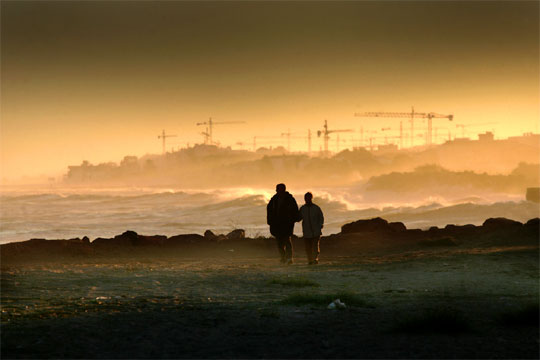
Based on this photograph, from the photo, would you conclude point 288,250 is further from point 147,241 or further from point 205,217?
point 205,217

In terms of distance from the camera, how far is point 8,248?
1784 centimetres

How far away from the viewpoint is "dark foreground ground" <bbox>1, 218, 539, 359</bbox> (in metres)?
6.35

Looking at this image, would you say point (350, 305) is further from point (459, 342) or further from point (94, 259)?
point (94, 259)

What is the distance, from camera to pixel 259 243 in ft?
68.6

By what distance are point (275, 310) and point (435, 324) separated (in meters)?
1.99

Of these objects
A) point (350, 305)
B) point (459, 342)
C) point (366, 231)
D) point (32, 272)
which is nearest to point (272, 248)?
point (366, 231)

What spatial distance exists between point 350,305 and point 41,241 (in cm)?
1294

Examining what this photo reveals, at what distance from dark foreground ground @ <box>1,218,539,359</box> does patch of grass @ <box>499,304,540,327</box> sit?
0.5 inches

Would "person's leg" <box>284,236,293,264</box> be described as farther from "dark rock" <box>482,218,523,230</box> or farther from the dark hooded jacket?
"dark rock" <box>482,218,523,230</box>

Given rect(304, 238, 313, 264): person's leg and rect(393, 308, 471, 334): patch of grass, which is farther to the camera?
rect(304, 238, 313, 264): person's leg

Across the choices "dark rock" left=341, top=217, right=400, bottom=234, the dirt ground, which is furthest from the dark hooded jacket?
"dark rock" left=341, top=217, right=400, bottom=234

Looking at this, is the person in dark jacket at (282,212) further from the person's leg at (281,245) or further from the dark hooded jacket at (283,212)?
the person's leg at (281,245)

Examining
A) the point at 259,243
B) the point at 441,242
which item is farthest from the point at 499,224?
the point at 259,243

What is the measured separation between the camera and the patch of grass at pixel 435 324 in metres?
7.00
